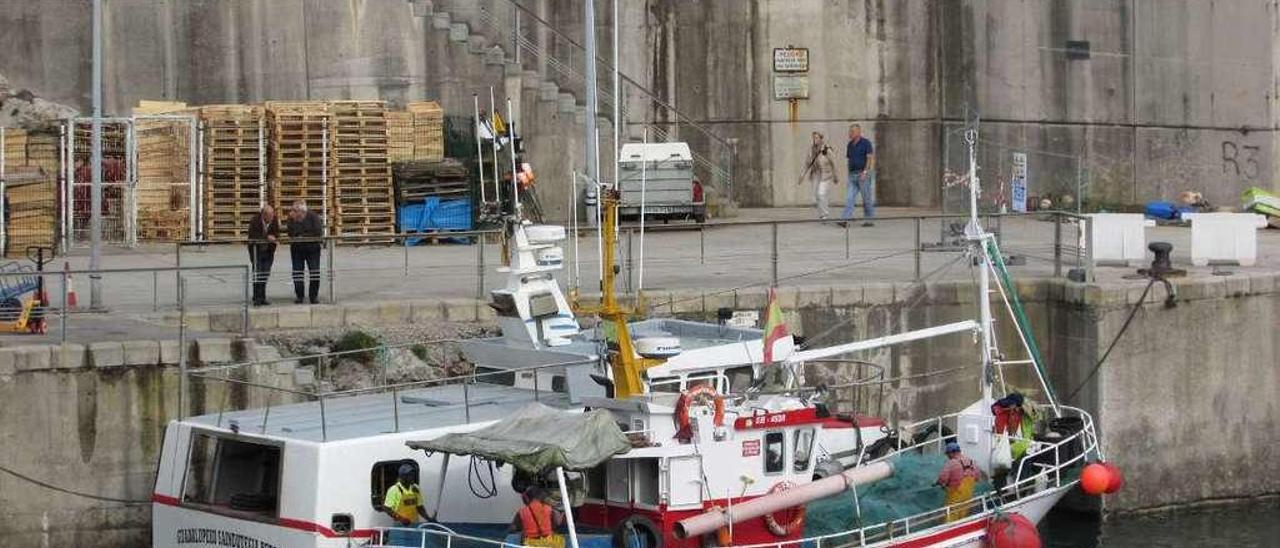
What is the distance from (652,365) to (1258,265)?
12.6 meters

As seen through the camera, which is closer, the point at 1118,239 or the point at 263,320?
the point at 263,320

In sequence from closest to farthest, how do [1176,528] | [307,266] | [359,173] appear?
[307,266] < [1176,528] < [359,173]

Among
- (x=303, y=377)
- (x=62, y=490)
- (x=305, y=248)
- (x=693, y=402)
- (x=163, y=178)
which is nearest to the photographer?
(x=693, y=402)

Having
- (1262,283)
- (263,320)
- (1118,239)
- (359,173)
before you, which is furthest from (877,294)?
(359,173)

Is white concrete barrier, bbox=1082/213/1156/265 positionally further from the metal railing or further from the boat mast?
the metal railing

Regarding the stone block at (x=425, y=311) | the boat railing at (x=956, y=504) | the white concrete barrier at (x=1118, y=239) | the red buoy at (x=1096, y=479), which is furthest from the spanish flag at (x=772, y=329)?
the white concrete barrier at (x=1118, y=239)

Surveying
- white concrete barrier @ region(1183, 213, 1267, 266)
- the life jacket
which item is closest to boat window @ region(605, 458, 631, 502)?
the life jacket

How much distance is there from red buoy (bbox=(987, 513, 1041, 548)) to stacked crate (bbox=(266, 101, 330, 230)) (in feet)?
49.1

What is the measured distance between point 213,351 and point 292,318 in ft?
6.83

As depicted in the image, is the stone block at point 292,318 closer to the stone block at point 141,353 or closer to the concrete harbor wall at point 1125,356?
the concrete harbor wall at point 1125,356

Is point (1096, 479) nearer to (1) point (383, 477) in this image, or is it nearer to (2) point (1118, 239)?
(1) point (383, 477)

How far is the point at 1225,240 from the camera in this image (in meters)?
31.3

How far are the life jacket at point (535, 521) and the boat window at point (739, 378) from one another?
336 cm

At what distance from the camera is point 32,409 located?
23.5 meters
